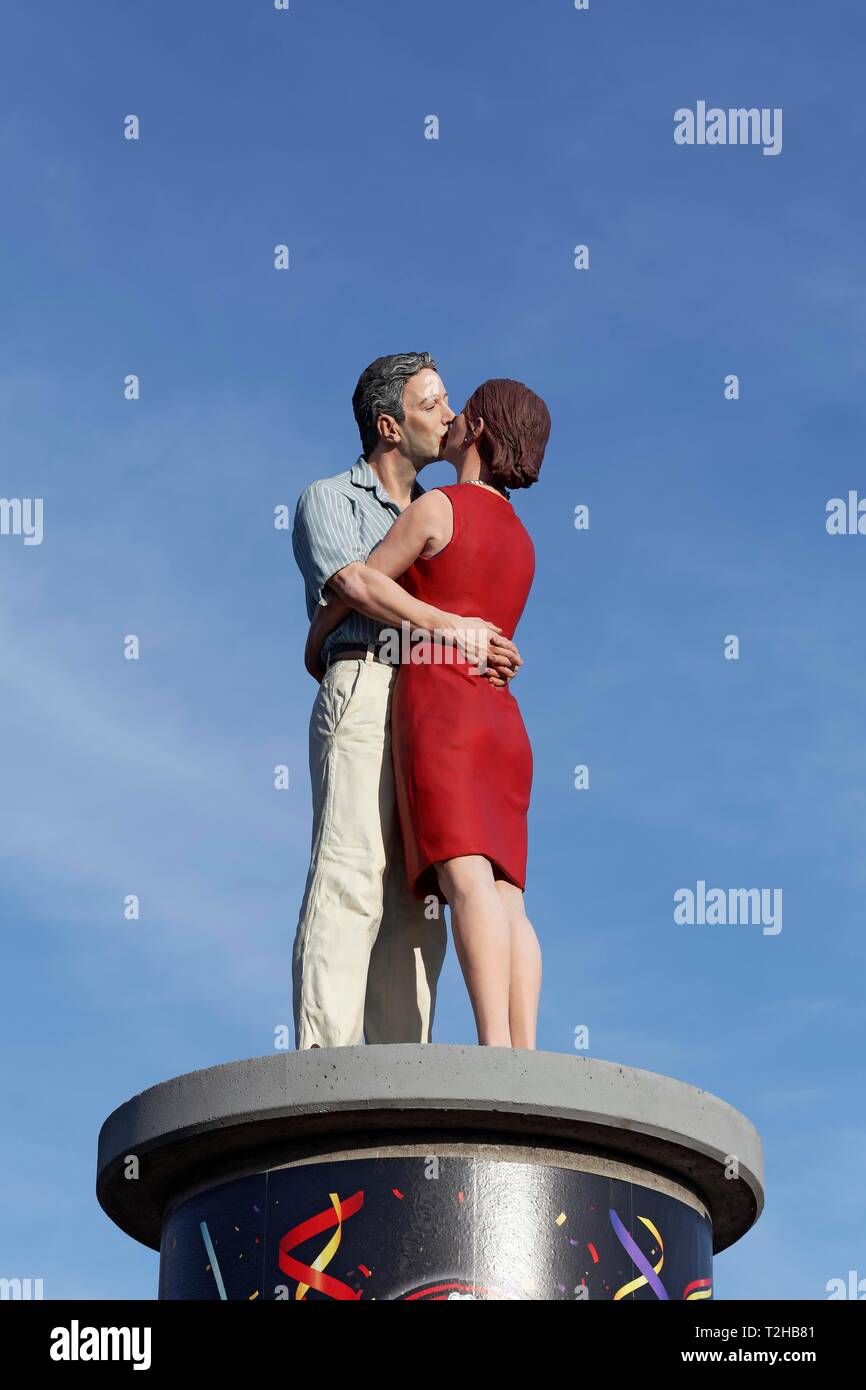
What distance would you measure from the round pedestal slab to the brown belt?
6.50 ft

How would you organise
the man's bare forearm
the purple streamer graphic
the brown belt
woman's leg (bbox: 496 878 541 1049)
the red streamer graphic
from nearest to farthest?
1. the red streamer graphic
2. the purple streamer graphic
3. woman's leg (bbox: 496 878 541 1049)
4. the man's bare forearm
5. the brown belt

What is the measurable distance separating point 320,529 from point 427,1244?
3.12 m

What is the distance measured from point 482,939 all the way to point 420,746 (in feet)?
2.81

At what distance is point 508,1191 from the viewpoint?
680cm

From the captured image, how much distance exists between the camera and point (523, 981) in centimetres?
766

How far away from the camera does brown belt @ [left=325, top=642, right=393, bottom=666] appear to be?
8336 mm

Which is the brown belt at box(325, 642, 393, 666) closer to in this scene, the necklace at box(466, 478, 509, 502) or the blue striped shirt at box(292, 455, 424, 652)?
the blue striped shirt at box(292, 455, 424, 652)

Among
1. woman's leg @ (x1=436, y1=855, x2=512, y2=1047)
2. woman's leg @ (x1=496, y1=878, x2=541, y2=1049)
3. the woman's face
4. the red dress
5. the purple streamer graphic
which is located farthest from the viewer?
the woman's face

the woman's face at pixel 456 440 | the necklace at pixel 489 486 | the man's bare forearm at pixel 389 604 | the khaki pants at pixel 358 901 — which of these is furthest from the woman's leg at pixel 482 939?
the woman's face at pixel 456 440

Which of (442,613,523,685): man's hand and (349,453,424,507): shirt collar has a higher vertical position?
(349,453,424,507): shirt collar

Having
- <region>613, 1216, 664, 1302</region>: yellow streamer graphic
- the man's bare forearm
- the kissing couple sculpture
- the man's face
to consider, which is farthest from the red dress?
<region>613, 1216, 664, 1302</region>: yellow streamer graphic
